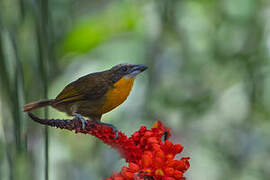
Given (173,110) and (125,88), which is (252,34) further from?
(125,88)

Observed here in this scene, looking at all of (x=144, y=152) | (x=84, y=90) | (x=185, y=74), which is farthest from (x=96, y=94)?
(x=185, y=74)

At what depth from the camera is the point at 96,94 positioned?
1.10m

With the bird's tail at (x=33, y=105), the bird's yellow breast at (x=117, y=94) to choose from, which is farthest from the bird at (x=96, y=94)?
the bird's tail at (x=33, y=105)

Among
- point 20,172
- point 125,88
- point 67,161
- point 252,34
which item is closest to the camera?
point 20,172

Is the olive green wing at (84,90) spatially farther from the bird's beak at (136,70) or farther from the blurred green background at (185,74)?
the blurred green background at (185,74)

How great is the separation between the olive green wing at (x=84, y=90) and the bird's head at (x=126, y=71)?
0.12ft

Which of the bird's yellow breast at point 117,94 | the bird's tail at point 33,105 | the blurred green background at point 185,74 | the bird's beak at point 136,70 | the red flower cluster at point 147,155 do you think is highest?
the blurred green background at point 185,74

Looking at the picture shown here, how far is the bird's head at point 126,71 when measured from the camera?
3.58 ft

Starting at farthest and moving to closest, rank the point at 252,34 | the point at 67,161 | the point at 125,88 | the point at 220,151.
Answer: the point at 252,34 → the point at 220,151 → the point at 67,161 → the point at 125,88

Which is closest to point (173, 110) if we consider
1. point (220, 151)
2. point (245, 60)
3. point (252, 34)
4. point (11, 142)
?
point (220, 151)

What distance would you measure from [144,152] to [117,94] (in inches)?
9.0

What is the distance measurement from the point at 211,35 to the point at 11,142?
2391 mm

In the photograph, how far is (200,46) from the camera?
113 inches

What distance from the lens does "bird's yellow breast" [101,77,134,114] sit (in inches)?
40.6
